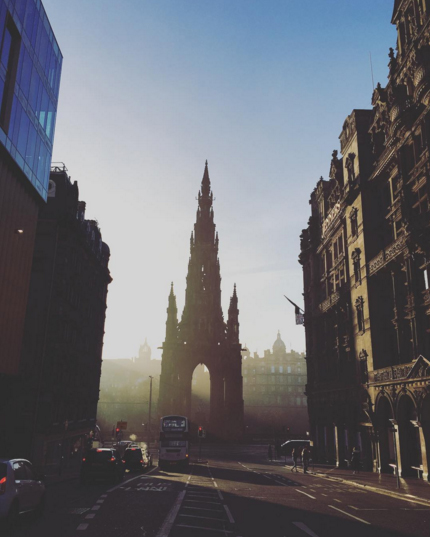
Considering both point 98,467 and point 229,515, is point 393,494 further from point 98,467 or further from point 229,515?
point 98,467

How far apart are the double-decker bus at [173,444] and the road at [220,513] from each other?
1588 cm

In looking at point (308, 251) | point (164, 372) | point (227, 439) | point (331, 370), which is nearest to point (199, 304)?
point (164, 372)

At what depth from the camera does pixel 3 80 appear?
90.1 ft

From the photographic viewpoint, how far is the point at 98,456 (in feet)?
76.6

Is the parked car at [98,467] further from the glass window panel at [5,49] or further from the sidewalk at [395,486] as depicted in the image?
the glass window panel at [5,49]

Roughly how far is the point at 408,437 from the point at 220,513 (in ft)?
65.5

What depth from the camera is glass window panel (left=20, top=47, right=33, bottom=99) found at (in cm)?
2981

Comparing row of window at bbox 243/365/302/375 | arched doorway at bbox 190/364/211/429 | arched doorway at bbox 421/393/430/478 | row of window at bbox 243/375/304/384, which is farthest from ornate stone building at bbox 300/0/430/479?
row of window at bbox 243/365/302/375

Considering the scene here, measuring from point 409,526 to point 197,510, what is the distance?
619 centimetres

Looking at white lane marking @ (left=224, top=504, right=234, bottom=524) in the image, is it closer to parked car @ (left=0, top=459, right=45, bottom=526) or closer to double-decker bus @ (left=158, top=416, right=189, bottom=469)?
parked car @ (left=0, top=459, right=45, bottom=526)

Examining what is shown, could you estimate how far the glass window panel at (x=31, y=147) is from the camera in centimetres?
3073

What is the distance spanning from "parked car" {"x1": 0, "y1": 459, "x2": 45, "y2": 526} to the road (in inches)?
16.4

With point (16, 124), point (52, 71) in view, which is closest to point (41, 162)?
point (16, 124)

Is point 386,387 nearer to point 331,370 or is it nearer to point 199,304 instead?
point 331,370
